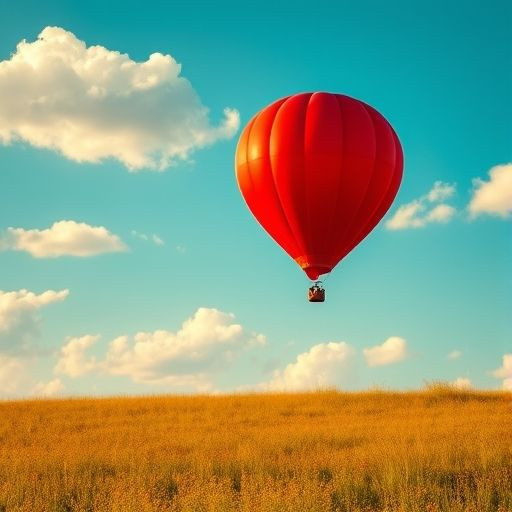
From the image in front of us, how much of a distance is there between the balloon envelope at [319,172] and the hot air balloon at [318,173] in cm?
3

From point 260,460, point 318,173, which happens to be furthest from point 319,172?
point 260,460

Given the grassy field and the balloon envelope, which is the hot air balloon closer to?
the balloon envelope

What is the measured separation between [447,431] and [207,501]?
29.1 ft

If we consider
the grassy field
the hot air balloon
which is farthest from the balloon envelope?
the grassy field

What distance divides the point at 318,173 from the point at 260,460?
24.4 ft

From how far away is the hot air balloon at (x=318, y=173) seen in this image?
1788 cm

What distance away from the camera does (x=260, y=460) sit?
14117 millimetres

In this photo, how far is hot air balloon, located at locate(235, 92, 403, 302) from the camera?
17.9m

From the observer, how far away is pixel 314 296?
1753 cm

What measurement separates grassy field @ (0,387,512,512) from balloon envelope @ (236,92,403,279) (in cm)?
484

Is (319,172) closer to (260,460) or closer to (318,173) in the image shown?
(318,173)

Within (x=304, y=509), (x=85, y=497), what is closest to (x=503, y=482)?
(x=304, y=509)

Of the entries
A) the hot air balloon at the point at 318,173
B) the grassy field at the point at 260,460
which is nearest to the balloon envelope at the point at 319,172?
the hot air balloon at the point at 318,173

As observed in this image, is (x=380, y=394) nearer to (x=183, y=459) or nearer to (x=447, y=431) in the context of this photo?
(x=447, y=431)
